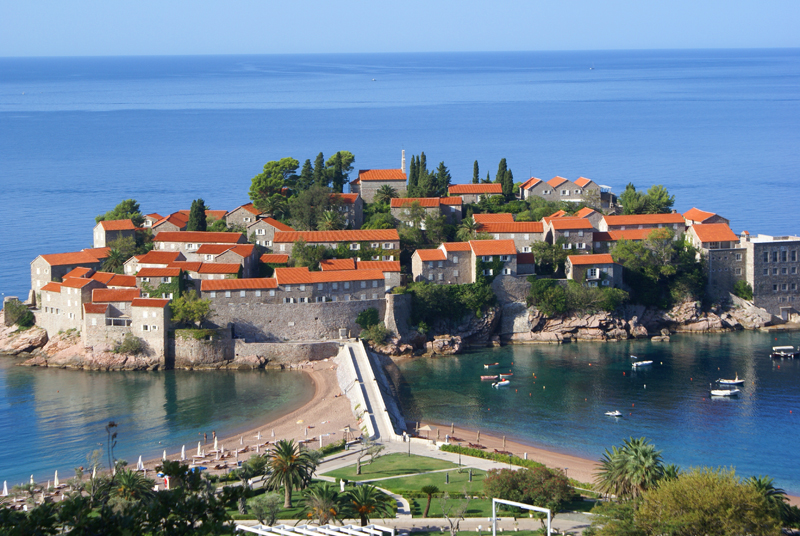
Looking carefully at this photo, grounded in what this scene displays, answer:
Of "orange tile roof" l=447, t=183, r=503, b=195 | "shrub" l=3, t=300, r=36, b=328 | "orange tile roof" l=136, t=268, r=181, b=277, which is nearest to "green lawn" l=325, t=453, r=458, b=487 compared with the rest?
"orange tile roof" l=136, t=268, r=181, b=277

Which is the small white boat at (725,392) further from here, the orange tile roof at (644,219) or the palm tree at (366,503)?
the palm tree at (366,503)

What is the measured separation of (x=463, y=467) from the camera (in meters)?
48.6

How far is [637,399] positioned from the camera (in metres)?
64.8

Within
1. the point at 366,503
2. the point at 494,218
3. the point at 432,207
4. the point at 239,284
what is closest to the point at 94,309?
the point at 239,284

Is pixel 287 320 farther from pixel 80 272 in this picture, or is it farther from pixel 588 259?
pixel 588 259

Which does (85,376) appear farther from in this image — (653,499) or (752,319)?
(752,319)

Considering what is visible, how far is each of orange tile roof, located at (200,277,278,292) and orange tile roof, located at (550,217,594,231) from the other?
2482 centimetres

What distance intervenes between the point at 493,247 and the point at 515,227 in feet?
18.9

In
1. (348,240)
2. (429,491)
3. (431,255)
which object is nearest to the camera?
(429,491)

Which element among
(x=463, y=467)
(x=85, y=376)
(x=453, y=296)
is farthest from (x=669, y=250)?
(x=85, y=376)

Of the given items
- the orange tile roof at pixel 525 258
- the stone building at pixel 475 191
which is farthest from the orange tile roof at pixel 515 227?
the stone building at pixel 475 191

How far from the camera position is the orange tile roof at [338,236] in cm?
8044

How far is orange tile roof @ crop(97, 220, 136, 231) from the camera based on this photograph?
3314 inches

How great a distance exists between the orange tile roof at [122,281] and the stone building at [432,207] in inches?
958
